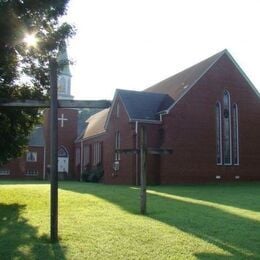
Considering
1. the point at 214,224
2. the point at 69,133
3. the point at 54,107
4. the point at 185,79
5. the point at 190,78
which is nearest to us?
the point at 54,107

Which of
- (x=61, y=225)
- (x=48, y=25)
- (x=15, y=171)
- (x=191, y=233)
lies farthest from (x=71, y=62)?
(x=15, y=171)

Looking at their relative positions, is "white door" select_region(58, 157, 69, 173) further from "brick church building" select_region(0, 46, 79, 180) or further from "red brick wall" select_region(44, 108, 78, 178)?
"red brick wall" select_region(44, 108, 78, 178)

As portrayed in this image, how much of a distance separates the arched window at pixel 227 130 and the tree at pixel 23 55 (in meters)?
20.3

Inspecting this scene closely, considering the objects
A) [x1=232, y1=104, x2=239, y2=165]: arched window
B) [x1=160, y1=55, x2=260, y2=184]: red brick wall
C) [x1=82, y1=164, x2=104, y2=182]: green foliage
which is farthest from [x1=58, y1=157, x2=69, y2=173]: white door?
[x1=232, y1=104, x2=239, y2=165]: arched window

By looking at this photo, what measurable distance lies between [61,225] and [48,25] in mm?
8785

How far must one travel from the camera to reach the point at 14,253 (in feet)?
28.6

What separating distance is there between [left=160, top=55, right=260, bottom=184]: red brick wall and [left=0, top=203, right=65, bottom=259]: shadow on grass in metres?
Answer: 23.2

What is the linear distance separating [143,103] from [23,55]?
2073 cm

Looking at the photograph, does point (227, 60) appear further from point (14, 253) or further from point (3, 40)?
point (14, 253)

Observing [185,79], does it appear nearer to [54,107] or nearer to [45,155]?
[45,155]

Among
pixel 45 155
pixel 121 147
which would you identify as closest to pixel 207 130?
pixel 121 147

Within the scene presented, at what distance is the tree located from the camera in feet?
48.6

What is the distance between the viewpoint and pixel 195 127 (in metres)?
36.5

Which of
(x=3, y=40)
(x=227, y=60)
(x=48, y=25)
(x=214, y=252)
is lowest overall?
(x=214, y=252)
